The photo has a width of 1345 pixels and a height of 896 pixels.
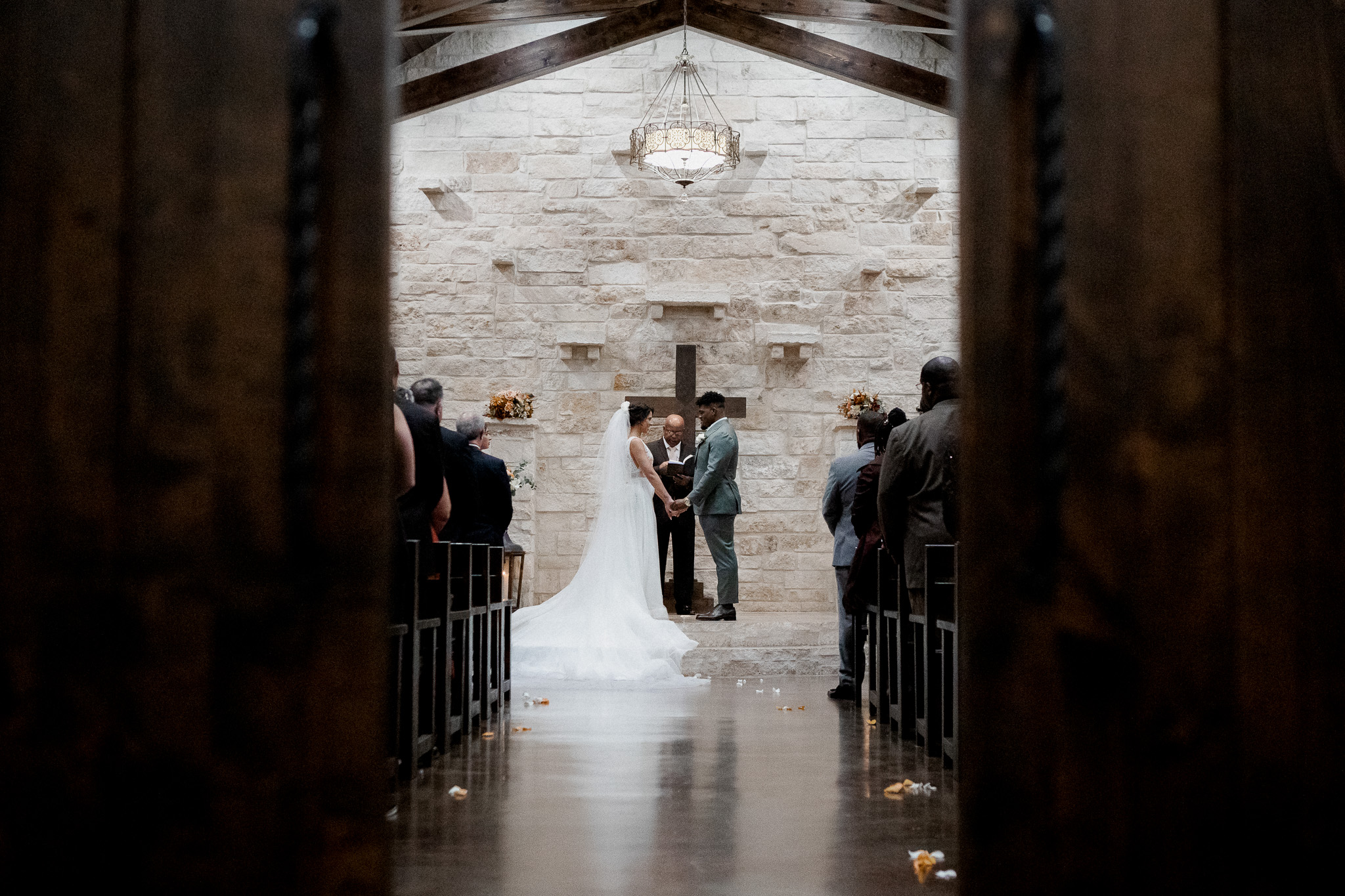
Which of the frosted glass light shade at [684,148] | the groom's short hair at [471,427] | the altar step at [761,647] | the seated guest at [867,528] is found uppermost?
the frosted glass light shade at [684,148]

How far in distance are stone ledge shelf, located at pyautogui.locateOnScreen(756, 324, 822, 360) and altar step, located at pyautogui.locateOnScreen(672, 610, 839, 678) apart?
2.60 m

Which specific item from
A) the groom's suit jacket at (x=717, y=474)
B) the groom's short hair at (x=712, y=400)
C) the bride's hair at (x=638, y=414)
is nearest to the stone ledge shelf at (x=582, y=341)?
the groom's short hair at (x=712, y=400)

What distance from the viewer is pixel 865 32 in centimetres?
1020

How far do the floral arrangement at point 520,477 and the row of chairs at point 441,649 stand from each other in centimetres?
427

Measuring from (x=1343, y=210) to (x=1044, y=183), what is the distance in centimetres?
31

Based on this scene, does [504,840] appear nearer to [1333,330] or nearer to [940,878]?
[940,878]

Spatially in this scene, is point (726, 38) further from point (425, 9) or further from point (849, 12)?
point (425, 9)

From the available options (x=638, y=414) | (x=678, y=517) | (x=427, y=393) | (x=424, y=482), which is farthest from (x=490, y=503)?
(x=678, y=517)

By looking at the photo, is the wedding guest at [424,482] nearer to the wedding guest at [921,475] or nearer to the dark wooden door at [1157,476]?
the wedding guest at [921,475]

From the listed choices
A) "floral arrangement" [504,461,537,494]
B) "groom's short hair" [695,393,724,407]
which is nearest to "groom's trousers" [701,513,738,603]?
"groom's short hair" [695,393,724,407]

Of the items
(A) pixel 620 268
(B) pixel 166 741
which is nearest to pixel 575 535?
(A) pixel 620 268

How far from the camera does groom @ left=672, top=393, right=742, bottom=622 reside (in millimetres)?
8227

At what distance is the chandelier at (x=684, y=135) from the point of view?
8508 millimetres

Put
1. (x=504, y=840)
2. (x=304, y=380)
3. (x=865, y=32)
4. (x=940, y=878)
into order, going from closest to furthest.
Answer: (x=304, y=380), (x=940, y=878), (x=504, y=840), (x=865, y=32)
